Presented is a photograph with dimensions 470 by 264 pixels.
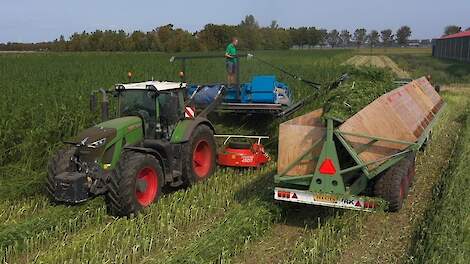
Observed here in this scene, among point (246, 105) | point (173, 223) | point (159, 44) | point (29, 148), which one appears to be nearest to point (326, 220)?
point (173, 223)

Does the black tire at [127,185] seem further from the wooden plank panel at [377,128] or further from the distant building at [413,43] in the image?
the distant building at [413,43]

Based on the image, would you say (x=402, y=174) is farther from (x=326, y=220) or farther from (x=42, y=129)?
(x=42, y=129)

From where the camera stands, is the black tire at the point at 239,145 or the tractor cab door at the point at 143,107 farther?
the black tire at the point at 239,145

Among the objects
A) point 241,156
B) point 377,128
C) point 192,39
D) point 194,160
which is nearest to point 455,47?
point 192,39

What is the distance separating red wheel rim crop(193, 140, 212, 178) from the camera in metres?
8.20

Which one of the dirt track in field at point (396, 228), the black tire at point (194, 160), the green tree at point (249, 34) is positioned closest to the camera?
the dirt track in field at point (396, 228)

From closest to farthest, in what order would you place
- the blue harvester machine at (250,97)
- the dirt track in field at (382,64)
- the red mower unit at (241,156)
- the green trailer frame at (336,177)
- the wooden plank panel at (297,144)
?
the green trailer frame at (336,177), the wooden plank panel at (297,144), the red mower unit at (241,156), the blue harvester machine at (250,97), the dirt track in field at (382,64)

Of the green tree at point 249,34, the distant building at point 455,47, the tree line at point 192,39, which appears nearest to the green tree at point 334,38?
the tree line at point 192,39

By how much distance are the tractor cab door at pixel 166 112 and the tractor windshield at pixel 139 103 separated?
0.40ft

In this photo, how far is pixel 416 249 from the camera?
5039 mm

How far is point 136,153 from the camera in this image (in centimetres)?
646

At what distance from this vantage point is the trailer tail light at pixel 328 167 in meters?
5.96

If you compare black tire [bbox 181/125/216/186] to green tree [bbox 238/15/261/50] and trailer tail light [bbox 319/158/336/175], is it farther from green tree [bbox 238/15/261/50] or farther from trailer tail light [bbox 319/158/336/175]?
green tree [bbox 238/15/261/50]

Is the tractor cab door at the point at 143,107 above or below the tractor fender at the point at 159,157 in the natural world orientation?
above
